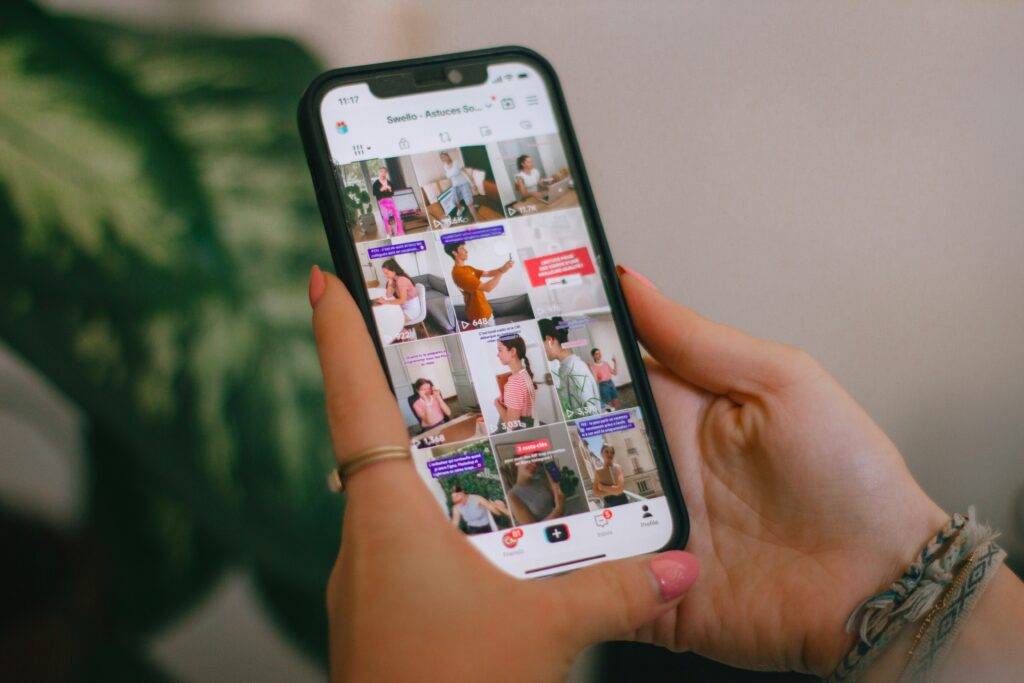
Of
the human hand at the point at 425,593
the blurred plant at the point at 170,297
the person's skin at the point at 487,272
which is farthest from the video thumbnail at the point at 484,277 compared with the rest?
the blurred plant at the point at 170,297

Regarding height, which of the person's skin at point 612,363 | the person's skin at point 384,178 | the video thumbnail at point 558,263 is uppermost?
the person's skin at point 384,178

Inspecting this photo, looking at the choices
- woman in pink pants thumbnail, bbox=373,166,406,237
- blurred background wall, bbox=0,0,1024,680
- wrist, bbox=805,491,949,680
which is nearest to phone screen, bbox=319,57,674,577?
woman in pink pants thumbnail, bbox=373,166,406,237

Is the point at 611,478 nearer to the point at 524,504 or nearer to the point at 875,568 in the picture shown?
the point at 524,504

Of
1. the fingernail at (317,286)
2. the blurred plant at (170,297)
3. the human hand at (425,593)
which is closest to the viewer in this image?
the human hand at (425,593)

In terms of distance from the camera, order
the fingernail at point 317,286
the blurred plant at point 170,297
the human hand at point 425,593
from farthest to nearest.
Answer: the blurred plant at point 170,297, the fingernail at point 317,286, the human hand at point 425,593

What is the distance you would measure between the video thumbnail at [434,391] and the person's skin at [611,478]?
8 centimetres

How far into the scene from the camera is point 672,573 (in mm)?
396

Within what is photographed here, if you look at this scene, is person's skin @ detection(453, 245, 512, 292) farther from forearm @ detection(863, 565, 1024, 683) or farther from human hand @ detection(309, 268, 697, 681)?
forearm @ detection(863, 565, 1024, 683)

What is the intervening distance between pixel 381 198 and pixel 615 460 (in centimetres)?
22

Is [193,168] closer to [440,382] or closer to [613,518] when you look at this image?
Result: [440,382]

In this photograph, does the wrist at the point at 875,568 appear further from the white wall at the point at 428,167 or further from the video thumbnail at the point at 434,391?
the white wall at the point at 428,167

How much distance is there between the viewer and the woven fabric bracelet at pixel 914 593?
411 mm

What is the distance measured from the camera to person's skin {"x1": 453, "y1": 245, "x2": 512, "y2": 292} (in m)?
0.48

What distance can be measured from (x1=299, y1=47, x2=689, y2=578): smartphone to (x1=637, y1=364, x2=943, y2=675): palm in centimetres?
5
